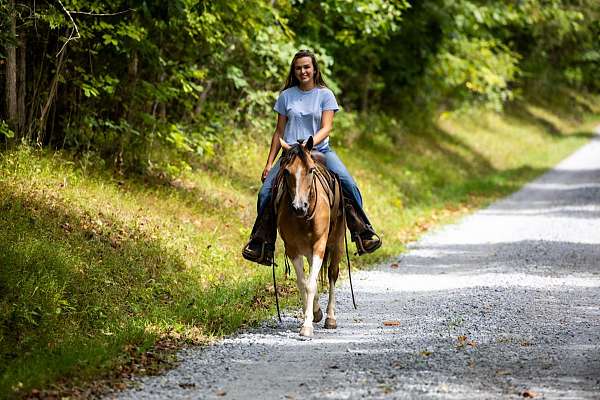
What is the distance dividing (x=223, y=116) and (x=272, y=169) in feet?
27.4

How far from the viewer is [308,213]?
9008mm

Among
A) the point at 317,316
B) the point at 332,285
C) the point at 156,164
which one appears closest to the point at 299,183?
the point at 332,285

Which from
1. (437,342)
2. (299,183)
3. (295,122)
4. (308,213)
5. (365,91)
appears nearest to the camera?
(437,342)

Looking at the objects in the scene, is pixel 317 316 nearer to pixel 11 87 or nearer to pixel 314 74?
pixel 314 74

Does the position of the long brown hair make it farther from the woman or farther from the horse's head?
the horse's head

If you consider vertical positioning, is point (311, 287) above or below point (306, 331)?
above

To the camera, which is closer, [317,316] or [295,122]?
[295,122]

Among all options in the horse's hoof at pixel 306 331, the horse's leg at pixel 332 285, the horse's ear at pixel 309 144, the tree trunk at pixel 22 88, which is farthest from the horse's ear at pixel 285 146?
the tree trunk at pixel 22 88

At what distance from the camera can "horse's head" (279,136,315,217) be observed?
340 inches

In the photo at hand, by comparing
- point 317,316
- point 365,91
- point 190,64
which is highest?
point 190,64

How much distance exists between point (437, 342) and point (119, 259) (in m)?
4.35

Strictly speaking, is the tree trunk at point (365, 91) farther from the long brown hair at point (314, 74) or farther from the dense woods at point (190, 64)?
the long brown hair at point (314, 74)

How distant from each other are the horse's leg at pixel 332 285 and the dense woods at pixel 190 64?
4.08 meters

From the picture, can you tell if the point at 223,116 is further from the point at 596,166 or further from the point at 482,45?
the point at 596,166
